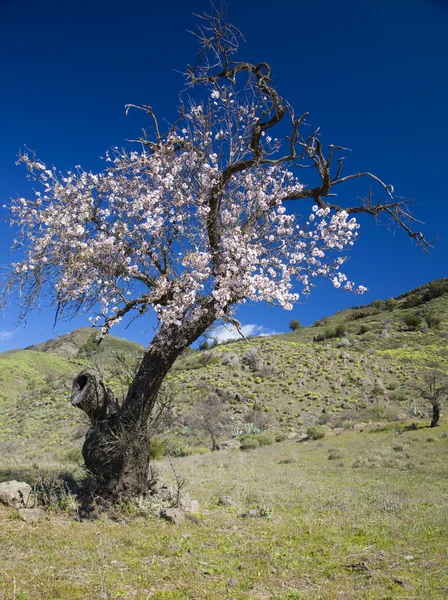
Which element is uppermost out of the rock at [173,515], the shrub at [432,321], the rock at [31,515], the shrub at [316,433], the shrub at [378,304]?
the shrub at [378,304]

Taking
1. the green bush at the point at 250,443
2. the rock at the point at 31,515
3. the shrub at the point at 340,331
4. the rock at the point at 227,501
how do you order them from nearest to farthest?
1. the rock at the point at 31,515
2. the rock at the point at 227,501
3. the green bush at the point at 250,443
4. the shrub at the point at 340,331

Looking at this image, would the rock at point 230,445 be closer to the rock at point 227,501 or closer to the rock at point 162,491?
the rock at point 227,501

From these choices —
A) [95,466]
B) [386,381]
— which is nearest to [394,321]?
[386,381]

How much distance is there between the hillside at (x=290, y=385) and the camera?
3275 cm

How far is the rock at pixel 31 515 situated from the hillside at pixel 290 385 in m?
16.1

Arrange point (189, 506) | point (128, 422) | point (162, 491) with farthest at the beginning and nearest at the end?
point (162, 491)
point (189, 506)
point (128, 422)

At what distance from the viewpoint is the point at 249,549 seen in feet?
22.9

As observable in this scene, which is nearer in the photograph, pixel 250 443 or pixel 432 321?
pixel 250 443

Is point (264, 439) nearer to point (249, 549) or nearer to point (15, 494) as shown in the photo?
point (15, 494)

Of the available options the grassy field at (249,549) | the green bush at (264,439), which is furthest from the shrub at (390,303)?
the grassy field at (249,549)

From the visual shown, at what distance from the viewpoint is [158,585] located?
5.55 m

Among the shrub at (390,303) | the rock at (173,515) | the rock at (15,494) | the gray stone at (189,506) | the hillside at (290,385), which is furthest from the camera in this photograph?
the shrub at (390,303)

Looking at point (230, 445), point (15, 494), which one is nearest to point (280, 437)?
point (230, 445)

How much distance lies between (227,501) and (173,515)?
7.48ft
